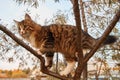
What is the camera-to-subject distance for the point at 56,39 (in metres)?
2.56

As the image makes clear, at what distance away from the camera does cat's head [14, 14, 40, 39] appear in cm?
277

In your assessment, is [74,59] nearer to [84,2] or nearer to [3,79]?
[84,2]

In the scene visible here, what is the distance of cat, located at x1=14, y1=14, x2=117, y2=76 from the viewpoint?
97.4 inches

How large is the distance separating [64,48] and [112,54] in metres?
0.95

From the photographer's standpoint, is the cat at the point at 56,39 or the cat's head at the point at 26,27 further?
the cat's head at the point at 26,27

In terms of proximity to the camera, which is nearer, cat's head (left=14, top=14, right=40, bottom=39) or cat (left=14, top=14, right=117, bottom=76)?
cat (left=14, top=14, right=117, bottom=76)

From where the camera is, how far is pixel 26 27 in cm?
282

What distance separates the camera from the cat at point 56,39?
8.12ft

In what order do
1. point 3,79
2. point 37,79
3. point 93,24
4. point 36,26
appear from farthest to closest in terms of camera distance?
point 3,79, point 93,24, point 37,79, point 36,26

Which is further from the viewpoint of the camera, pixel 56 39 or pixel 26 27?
pixel 26 27

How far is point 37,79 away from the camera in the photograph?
3041mm

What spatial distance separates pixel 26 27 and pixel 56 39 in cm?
38

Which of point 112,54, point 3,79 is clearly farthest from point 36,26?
point 3,79

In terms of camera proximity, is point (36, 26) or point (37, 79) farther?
point (37, 79)
